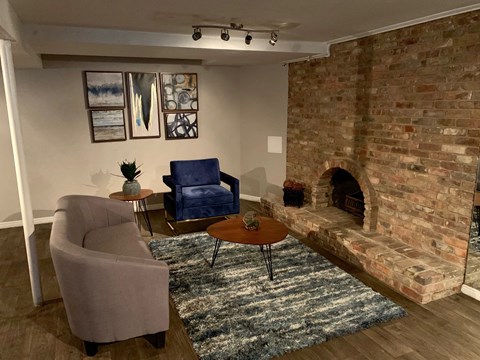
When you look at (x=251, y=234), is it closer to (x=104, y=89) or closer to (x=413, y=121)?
(x=413, y=121)

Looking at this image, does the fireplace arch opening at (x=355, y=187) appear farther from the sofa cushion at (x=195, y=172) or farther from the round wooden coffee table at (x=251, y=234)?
the sofa cushion at (x=195, y=172)

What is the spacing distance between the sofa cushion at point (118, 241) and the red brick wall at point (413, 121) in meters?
2.55

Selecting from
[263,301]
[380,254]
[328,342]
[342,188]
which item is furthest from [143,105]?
[328,342]

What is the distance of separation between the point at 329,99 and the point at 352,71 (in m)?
0.49

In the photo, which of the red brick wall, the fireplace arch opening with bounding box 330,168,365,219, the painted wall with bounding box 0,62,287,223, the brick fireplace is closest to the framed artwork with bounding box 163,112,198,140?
the painted wall with bounding box 0,62,287,223

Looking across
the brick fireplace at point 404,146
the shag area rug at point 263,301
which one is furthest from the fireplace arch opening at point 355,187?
the shag area rug at point 263,301

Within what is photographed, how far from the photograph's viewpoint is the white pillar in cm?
268

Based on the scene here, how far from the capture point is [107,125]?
17.3ft

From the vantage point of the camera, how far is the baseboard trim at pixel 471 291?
3084 mm

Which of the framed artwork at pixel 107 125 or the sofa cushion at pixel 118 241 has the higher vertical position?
the framed artwork at pixel 107 125

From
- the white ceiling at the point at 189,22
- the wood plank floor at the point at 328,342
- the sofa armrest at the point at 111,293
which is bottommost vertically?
the wood plank floor at the point at 328,342

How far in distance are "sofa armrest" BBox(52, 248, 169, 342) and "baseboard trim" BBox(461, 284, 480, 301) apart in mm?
2578

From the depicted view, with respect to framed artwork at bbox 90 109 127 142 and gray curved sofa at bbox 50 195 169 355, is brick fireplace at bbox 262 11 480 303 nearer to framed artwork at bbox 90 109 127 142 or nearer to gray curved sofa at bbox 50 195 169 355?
gray curved sofa at bbox 50 195 169 355

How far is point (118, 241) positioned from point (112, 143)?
2.59 metres
